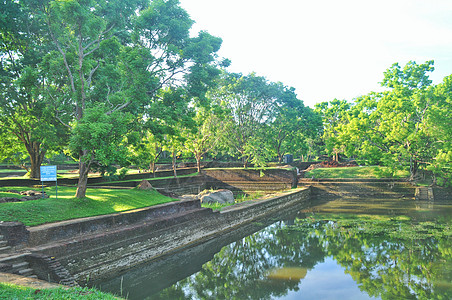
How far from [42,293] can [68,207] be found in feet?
19.0

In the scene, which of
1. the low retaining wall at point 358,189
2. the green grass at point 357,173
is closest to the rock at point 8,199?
the low retaining wall at point 358,189

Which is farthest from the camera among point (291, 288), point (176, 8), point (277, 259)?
point (176, 8)

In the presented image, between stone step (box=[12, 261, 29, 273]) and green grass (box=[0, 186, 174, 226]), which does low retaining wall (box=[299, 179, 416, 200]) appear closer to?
green grass (box=[0, 186, 174, 226])

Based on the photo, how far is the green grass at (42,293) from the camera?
5129 mm

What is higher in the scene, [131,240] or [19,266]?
[19,266]

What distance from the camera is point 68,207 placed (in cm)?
1070

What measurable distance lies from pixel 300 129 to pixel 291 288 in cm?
2910

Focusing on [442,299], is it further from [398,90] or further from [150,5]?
[398,90]

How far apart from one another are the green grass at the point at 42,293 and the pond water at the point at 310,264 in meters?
2.44

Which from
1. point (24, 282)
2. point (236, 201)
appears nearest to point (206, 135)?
point (236, 201)

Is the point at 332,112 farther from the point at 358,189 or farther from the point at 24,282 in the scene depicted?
the point at 24,282

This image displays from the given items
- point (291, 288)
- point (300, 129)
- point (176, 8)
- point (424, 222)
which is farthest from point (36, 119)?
point (300, 129)

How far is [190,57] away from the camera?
57.5 feet

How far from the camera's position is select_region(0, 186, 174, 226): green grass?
927cm
